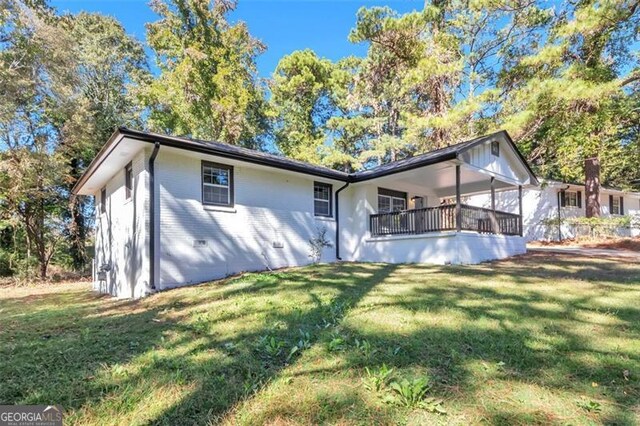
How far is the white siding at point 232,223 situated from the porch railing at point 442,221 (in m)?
2.22

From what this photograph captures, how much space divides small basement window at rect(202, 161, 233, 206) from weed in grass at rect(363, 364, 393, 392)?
707 centimetres

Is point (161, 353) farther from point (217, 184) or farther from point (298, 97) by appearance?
point (298, 97)

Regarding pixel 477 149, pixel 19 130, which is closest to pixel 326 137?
pixel 477 149

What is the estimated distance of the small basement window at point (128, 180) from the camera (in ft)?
30.4

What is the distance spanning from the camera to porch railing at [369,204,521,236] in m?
10.9

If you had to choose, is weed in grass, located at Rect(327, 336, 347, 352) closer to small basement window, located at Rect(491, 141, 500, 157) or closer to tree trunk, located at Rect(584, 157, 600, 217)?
small basement window, located at Rect(491, 141, 500, 157)

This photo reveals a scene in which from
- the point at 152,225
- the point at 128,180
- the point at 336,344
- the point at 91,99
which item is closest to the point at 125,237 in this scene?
the point at 128,180

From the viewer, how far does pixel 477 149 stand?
11.0m

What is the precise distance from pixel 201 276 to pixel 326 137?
18.5 metres

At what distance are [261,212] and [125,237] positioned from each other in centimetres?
368

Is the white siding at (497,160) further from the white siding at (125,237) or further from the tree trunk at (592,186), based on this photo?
the white siding at (125,237)

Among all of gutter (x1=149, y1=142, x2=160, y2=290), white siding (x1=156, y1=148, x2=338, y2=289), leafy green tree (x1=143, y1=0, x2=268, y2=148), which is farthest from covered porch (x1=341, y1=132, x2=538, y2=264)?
leafy green tree (x1=143, y1=0, x2=268, y2=148)

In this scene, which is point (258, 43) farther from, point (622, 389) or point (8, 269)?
point (622, 389)

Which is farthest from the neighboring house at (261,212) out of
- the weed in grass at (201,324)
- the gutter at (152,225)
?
the weed in grass at (201,324)
